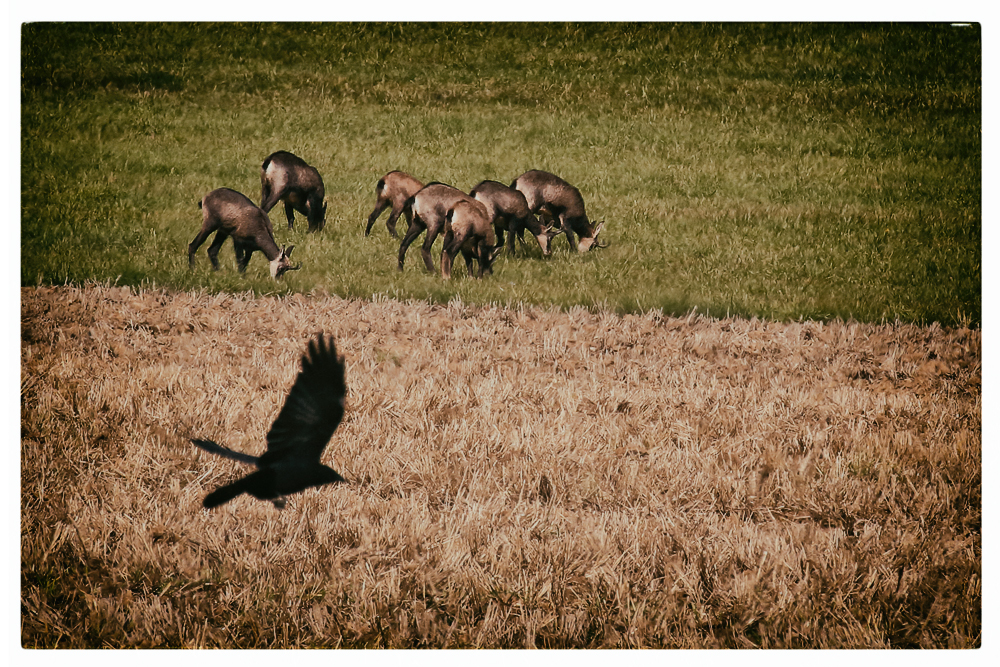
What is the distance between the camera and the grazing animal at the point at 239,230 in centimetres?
618

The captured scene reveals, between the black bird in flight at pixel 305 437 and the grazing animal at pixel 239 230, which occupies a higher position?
the grazing animal at pixel 239 230

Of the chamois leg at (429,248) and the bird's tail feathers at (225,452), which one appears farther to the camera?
the chamois leg at (429,248)

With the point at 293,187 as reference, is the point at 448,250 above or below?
below

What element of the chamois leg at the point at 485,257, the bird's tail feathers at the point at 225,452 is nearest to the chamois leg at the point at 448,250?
the chamois leg at the point at 485,257

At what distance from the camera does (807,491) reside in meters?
3.36

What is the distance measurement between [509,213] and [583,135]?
2632 mm

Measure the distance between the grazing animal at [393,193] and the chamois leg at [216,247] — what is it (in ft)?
4.57

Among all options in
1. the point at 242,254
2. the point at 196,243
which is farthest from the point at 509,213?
the point at 196,243

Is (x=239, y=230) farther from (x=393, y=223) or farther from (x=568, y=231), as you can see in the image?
(x=568, y=231)

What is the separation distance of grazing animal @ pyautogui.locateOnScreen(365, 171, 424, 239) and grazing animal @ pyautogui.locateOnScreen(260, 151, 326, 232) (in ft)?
1.62

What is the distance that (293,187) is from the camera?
7031mm

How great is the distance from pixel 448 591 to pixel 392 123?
314cm

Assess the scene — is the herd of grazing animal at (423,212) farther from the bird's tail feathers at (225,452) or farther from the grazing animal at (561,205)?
the bird's tail feathers at (225,452)

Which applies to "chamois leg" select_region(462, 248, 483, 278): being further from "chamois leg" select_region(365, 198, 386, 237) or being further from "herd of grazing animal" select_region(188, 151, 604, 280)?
"chamois leg" select_region(365, 198, 386, 237)
